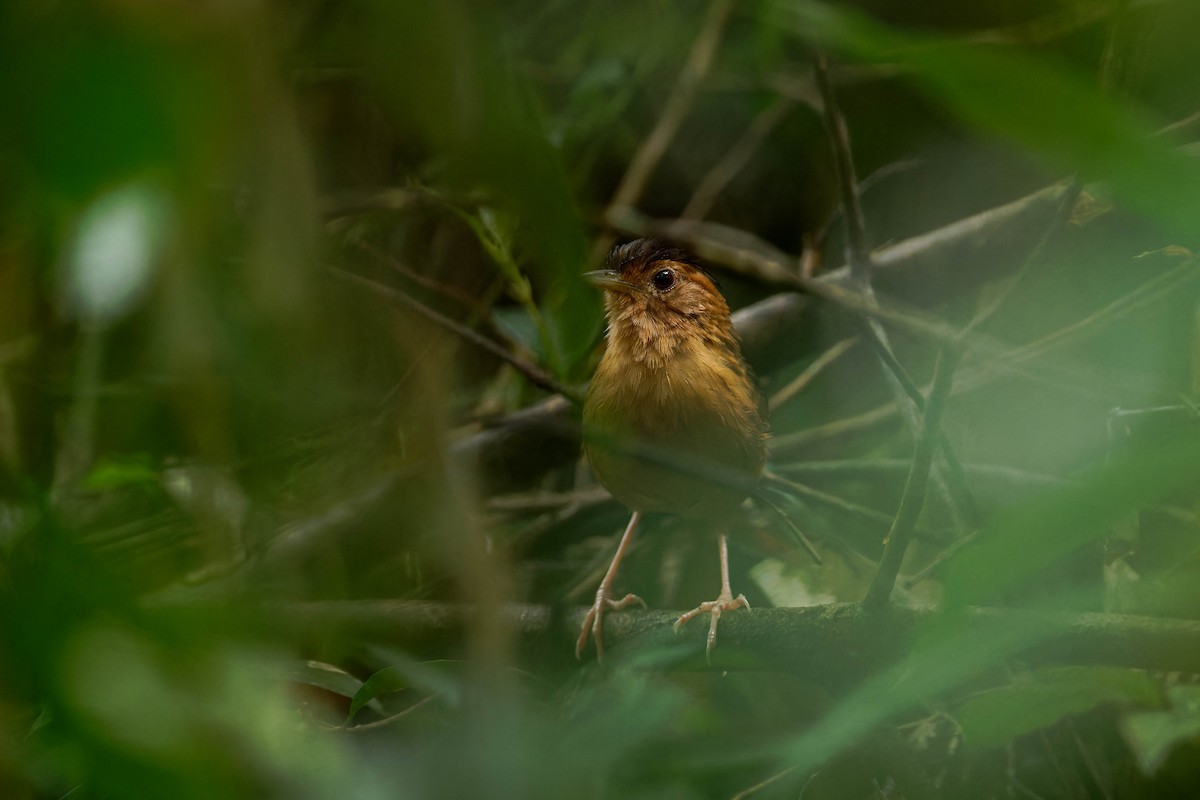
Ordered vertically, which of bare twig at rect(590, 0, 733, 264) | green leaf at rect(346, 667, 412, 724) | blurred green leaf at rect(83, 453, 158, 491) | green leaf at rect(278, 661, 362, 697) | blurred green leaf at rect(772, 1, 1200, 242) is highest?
bare twig at rect(590, 0, 733, 264)

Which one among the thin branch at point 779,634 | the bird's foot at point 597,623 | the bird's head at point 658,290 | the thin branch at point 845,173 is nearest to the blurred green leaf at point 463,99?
the thin branch at point 779,634

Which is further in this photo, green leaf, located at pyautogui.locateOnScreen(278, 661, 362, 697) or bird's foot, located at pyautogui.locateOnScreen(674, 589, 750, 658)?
green leaf, located at pyautogui.locateOnScreen(278, 661, 362, 697)

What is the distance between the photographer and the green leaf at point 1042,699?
1612 millimetres

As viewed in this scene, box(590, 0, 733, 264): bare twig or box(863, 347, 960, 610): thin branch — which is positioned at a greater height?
box(590, 0, 733, 264): bare twig

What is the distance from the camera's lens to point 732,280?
315 centimetres

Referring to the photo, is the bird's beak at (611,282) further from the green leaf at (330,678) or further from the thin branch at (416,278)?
the green leaf at (330,678)

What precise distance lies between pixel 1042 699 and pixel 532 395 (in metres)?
1.83

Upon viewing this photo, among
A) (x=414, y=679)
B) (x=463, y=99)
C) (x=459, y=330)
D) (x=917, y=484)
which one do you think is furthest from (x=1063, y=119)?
(x=459, y=330)

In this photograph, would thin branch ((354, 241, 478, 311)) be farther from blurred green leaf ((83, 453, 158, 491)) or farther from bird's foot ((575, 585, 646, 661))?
bird's foot ((575, 585, 646, 661))

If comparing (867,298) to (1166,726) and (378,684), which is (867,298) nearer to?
(1166,726)

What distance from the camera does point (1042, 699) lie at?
5.41ft

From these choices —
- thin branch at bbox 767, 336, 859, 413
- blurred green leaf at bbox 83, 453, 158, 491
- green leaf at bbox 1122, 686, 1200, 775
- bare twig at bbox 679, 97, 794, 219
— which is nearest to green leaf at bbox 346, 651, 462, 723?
blurred green leaf at bbox 83, 453, 158, 491

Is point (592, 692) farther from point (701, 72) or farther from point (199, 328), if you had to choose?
point (701, 72)

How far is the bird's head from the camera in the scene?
2430 millimetres
